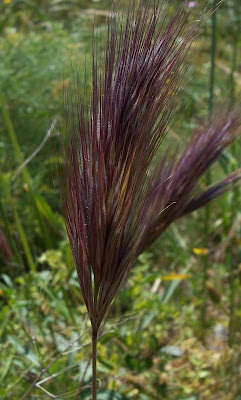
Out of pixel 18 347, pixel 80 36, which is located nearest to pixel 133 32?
pixel 18 347

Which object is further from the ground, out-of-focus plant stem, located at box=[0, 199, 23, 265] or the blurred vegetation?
out-of-focus plant stem, located at box=[0, 199, 23, 265]

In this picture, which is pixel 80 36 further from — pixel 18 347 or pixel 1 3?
pixel 18 347

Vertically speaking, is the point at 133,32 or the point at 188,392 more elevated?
the point at 133,32

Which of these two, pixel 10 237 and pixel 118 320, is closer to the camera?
pixel 118 320

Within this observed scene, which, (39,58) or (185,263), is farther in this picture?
(39,58)

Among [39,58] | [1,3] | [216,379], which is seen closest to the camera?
[216,379]

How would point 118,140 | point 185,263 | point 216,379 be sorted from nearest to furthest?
point 118,140 → point 216,379 → point 185,263

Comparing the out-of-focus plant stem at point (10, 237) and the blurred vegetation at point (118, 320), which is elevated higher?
the out-of-focus plant stem at point (10, 237)

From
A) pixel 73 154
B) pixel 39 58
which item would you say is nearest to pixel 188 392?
pixel 73 154

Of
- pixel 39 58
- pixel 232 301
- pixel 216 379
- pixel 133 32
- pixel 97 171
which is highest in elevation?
pixel 133 32

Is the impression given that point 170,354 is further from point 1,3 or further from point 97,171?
point 1,3
